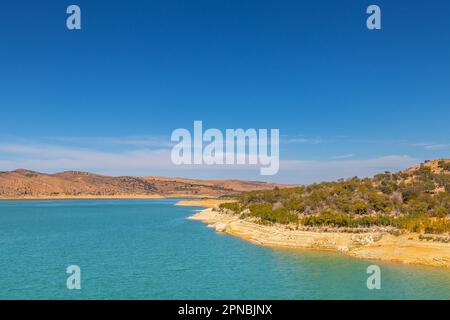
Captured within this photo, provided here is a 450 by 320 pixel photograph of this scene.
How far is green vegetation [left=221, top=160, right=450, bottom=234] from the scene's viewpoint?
5608cm

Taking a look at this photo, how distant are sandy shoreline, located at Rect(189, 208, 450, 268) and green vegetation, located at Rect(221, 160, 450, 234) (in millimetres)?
3798

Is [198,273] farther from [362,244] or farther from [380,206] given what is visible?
[380,206]

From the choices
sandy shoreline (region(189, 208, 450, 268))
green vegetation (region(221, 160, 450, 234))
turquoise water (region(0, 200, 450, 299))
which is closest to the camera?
turquoise water (region(0, 200, 450, 299))

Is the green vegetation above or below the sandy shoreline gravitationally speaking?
above

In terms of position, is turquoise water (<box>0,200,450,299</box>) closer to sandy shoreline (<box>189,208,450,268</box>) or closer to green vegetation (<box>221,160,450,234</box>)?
sandy shoreline (<box>189,208,450,268</box>)

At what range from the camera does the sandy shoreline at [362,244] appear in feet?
136

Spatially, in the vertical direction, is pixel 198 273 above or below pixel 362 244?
below

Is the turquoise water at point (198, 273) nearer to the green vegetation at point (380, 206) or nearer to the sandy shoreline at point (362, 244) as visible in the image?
the sandy shoreline at point (362, 244)

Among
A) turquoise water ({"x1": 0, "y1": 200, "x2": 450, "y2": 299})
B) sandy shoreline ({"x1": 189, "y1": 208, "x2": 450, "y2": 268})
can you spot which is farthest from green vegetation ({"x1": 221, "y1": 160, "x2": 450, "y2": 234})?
turquoise water ({"x1": 0, "y1": 200, "x2": 450, "y2": 299})

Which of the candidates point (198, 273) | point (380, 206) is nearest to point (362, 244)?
point (380, 206)

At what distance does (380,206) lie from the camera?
207ft

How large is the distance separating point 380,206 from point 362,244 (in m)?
16.0

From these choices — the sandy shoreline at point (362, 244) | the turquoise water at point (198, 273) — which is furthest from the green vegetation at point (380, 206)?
the turquoise water at point (198, 273)
